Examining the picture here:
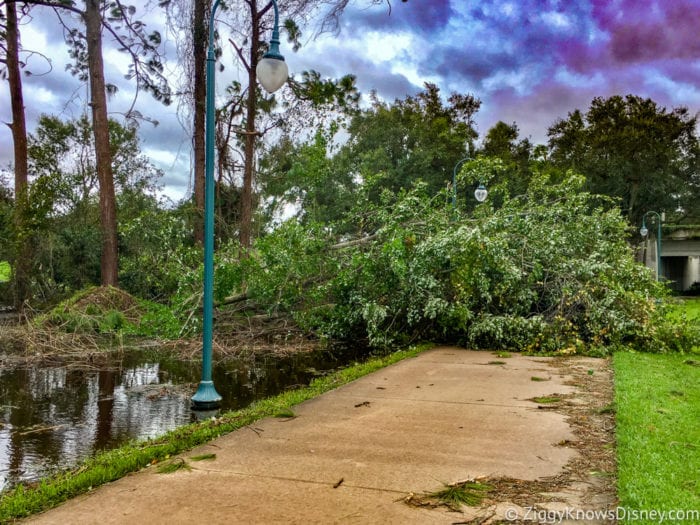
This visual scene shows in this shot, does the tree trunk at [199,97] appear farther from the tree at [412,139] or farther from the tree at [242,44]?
the tree at [412,139]

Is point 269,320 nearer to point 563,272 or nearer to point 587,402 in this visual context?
point 563,272

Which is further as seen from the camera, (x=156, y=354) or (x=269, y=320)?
(x=269, y=320)

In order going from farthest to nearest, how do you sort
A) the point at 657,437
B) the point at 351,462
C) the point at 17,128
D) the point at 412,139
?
the point at 412,139
the point at 17,128
the point at 657,437
the point at 351,462

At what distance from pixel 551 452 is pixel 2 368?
892 cm

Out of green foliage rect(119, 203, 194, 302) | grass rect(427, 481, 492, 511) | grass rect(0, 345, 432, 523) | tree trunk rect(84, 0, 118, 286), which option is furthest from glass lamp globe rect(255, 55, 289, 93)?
tree trunk rect(84, 0, 118, 286)

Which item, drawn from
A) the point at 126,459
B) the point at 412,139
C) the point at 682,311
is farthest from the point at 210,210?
the point at 412,139

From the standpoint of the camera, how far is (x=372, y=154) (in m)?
39.3

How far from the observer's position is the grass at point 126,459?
3855mm

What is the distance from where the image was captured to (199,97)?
18031mm

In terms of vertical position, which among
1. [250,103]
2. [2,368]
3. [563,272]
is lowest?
[2,368]

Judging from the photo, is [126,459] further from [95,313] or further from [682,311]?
[682,311]

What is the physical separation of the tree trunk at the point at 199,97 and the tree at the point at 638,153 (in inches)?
1058

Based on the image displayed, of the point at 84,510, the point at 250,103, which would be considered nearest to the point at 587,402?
the point at 84,510

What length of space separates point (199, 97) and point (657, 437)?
16.0m
